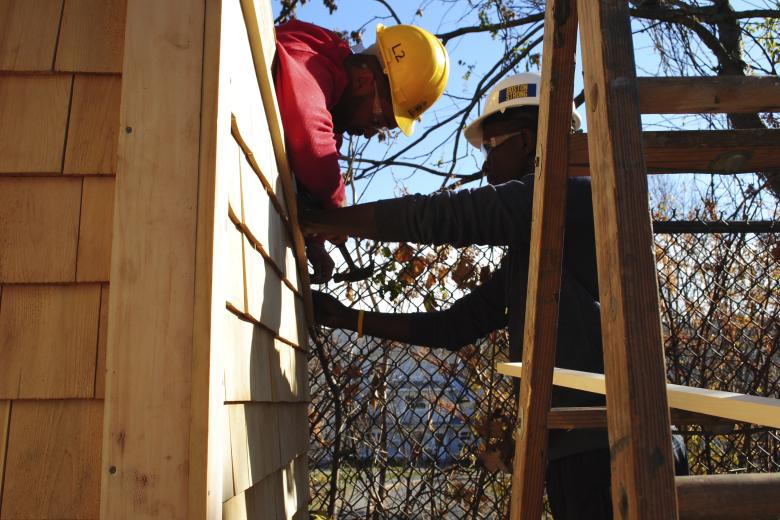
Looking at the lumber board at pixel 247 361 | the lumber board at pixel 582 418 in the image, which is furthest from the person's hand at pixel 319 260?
the lumber board at pixel 582 418

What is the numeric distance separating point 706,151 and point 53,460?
162 centimetres

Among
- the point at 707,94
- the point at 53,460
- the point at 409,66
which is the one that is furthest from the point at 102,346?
the point at 409,66

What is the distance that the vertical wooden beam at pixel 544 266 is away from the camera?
1719mm

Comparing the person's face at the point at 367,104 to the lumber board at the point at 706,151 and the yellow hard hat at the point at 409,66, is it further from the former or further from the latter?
the lumber board at the point at 706,151

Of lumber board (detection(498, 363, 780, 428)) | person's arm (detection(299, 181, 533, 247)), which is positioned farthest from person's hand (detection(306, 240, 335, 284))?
lumber board (detection(498, 363, 780, 428))

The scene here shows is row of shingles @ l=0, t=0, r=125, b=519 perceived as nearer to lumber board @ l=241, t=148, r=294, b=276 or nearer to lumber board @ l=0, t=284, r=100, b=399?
lumber board @ l=0, t=284, r=100, b=399

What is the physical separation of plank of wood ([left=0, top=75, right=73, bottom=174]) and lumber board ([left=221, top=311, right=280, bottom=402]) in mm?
552

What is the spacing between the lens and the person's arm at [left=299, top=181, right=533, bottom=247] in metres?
2.30

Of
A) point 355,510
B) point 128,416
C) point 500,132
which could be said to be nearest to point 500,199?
point 500,132

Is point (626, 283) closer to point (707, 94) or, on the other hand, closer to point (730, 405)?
point (730, 405)

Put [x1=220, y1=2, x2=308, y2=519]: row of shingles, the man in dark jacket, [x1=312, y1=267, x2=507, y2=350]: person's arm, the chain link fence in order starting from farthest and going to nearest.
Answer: the chain link fence, [x1=312, y1=267, x2=507, y2=350]: person's arm, the man in dark jacket, [x1=220, y1=2, x2=308, y2=519]: row of shingles

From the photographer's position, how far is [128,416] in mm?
1319

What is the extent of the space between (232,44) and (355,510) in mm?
3231

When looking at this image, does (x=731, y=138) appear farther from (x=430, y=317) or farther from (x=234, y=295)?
(x=430, y=317)
